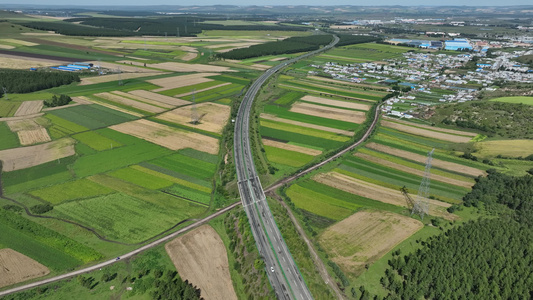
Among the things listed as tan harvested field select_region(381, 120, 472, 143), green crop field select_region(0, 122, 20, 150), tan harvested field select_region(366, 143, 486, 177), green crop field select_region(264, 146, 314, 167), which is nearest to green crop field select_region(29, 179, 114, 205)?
green crop field select_region(0, 122, 20, 150)

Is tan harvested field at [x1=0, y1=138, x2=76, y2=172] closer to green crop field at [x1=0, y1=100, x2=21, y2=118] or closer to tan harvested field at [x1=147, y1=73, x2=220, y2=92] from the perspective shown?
green crop field at [x1=0, y1=100, x2=21, y2=118]

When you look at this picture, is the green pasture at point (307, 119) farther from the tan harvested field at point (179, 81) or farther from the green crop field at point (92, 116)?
the green crop field at point (92, 116)

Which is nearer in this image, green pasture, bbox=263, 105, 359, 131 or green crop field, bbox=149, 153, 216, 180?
green crop field, bbox=149, 153, 216, 180

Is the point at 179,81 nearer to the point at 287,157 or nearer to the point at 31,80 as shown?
the point at 31,80

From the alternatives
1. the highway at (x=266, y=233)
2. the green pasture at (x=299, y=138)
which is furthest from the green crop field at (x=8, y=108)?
the green pasture at (x=299, y=138)

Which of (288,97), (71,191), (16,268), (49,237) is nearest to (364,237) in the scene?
(49,237)

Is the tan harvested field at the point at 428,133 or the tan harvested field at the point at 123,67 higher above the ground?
the tan harvested field at the point at 123,67
